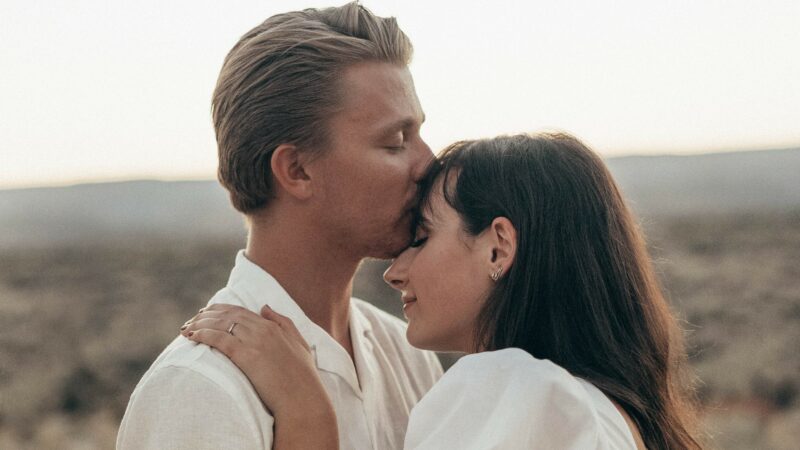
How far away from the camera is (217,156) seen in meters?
3.22

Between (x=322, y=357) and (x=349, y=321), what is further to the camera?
(x=349, y=321)

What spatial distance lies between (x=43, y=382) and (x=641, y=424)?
1819 cm

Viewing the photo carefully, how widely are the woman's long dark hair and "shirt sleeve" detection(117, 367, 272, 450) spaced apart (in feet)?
2.05

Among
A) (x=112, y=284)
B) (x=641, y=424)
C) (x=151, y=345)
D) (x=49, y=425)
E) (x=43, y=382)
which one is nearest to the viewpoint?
(x=641, y=424)

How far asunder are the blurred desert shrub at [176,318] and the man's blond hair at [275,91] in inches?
312

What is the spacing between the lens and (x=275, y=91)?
304 cm

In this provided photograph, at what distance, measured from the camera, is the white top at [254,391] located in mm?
2609

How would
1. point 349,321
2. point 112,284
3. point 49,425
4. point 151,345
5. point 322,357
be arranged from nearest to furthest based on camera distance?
1. point 322,357
2. point 349,321
3. point 49,425
4. point 151,345
5. point 112,284

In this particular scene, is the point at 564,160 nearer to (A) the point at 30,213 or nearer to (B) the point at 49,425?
(B) the point at 49,425

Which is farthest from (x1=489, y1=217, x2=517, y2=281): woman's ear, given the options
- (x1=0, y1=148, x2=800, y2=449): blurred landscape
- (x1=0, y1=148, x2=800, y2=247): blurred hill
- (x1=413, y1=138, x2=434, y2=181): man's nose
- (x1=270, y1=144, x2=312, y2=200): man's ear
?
(x1=0, y1=148, x2=800, y2=247): blurred hill

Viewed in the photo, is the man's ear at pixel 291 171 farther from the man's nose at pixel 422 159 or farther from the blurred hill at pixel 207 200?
the blurred hill at pixel 207 200

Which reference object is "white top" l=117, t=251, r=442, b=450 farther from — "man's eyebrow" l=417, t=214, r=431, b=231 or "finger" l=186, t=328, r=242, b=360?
"man's eyebrow" l=417, t=214, r=431, b=231

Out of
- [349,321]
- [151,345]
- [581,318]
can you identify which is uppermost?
[581,318]

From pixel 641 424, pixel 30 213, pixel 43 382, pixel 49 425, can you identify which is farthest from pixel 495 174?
pixel 30 213
